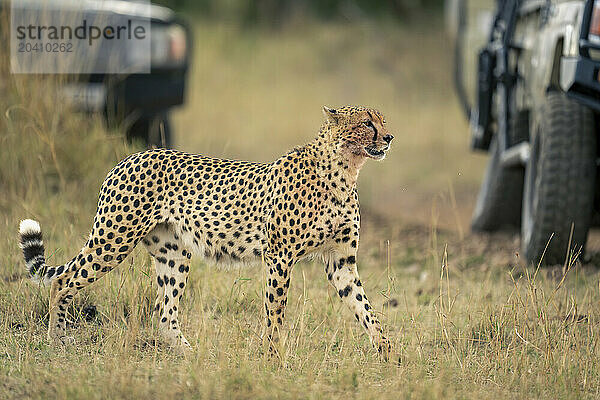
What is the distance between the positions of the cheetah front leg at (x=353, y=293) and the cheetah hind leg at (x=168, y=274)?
629 millimetres

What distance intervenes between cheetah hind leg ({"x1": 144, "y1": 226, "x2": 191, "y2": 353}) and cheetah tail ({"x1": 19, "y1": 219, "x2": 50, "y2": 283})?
0.44m

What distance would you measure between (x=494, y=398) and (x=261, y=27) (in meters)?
14.7

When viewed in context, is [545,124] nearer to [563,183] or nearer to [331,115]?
[563,183]

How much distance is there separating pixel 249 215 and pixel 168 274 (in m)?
0.48

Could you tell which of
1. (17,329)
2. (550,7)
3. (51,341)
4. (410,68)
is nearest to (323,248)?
(51,341)

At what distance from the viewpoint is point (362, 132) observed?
3520 mm

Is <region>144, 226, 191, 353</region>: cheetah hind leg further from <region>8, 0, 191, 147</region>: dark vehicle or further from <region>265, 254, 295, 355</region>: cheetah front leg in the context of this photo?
<region>8, 0, 191, 147</region>: dark vehicle

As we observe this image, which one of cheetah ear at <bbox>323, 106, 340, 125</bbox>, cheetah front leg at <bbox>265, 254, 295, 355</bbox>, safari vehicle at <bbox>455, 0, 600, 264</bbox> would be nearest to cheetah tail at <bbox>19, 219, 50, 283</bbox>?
cheetah front leg at <bbox>265, 254, 295, 355</bbox>

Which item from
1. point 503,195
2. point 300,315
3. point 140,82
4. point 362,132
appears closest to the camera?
point 362,132

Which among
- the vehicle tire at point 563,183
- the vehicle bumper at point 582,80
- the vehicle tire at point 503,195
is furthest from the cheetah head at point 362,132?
the vehicle tire at point 503,195

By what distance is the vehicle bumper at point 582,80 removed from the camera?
456 cm

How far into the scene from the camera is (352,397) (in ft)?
11.1

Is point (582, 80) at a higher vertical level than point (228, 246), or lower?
higher

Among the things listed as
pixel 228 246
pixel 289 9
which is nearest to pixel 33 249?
pixel 228 246
